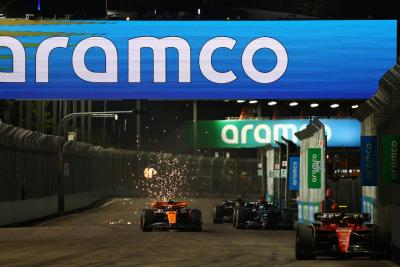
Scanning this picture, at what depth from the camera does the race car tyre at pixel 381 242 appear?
55.0 ft

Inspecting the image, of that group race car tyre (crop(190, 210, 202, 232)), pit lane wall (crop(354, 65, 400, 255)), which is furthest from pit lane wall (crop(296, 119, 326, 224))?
race car tyre (crop(190, 210, 202, 232))

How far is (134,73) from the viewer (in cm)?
2294

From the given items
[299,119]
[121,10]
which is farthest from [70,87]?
[121,10]

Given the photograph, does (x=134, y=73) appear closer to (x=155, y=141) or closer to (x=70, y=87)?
(x=70, y=87)

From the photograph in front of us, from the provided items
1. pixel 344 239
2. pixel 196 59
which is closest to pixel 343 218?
pixel 344 239

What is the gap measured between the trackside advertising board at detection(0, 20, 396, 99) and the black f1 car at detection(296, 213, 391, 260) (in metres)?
6.14

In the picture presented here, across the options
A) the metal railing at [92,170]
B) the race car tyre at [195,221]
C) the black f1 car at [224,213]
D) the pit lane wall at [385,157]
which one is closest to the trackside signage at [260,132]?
the metal railing at [92,170]

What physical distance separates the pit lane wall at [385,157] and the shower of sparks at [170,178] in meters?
49.5

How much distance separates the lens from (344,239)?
17141 millimetres

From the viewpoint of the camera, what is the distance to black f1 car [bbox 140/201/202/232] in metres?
26.9

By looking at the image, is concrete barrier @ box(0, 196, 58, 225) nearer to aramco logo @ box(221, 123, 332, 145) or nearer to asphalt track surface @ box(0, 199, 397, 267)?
asphalt track surface @ box(0, 199, 397, 267)

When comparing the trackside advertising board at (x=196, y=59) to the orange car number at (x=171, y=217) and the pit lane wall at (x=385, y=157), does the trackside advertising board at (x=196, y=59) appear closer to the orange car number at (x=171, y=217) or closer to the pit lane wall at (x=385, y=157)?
the pit lane wall at (x=385, y=157)

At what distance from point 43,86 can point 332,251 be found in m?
8.93

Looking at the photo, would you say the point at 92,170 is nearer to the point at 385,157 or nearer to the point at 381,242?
the point at 385,157
